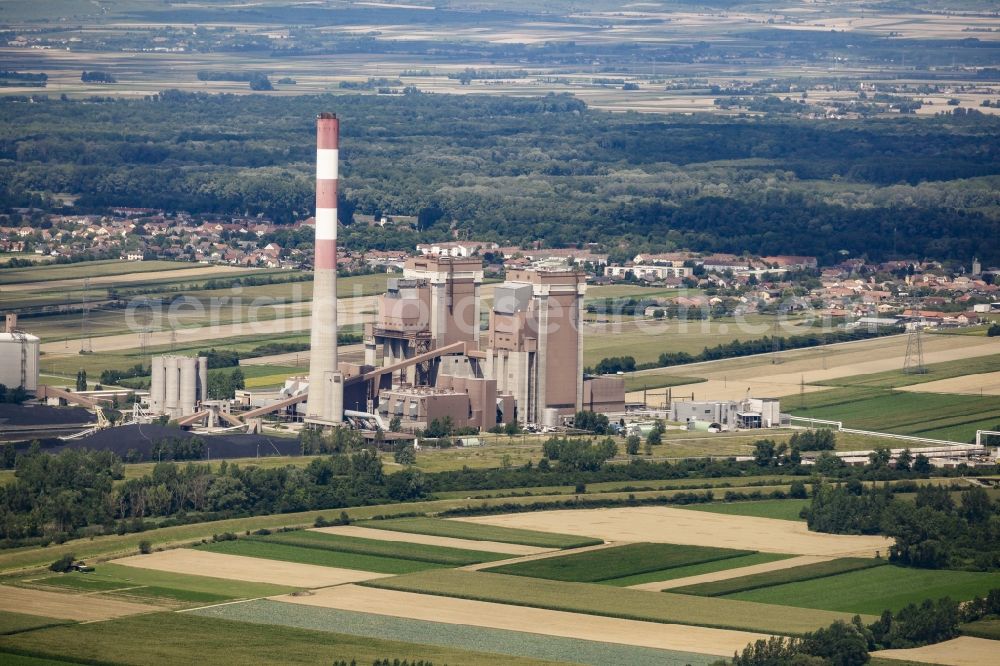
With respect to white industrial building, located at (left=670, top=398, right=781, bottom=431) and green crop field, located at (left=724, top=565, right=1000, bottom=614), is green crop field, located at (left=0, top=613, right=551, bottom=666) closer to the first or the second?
green crop field, located at (left=724, top=565, right=1000, bottom=614)

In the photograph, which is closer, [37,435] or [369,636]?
[369,636]

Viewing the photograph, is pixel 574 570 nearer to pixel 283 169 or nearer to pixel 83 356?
pixel 83 356

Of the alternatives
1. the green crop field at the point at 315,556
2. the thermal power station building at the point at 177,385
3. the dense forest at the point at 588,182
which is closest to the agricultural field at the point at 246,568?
the green crop field at the point at 315,556

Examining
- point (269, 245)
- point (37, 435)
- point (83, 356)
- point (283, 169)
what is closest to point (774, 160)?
point (283, 169)

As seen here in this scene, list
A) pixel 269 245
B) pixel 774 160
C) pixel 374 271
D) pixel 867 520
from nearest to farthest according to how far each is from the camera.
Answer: pixel 867 520 → pixel 374 271 → pixel 269 245 → pixel 774 160

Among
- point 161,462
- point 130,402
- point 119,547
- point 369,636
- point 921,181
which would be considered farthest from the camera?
point 921,181

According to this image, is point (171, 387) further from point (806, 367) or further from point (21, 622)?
point (21, 622)

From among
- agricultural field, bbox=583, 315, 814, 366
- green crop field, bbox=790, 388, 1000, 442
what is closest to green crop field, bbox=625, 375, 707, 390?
agricultural field, bbox=583, 315, 814, 366

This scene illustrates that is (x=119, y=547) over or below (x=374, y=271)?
below
